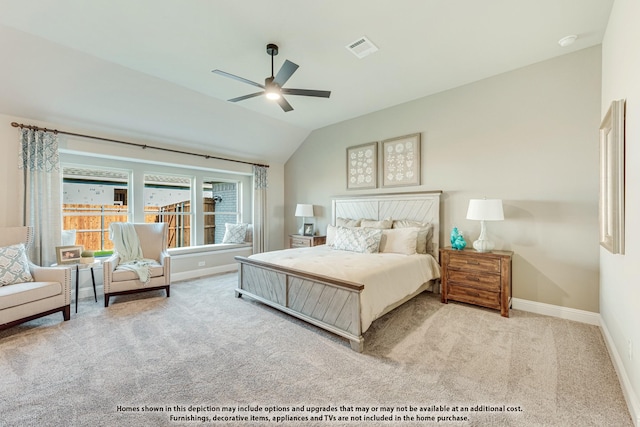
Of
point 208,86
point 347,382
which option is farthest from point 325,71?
point 347,382

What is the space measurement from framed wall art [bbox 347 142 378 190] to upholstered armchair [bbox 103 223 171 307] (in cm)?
340

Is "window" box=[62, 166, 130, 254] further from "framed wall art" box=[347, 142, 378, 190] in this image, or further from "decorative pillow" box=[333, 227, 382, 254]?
"framed wall art" box=[347, 142, 378, 190]

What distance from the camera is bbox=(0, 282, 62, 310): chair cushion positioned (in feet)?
8.34

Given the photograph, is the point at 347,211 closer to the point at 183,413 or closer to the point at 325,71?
the point at 325,71

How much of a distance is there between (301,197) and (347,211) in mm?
1468

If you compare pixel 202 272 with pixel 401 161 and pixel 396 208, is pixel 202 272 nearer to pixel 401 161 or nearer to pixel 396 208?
pixel 396 208

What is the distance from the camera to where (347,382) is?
197 centimetres

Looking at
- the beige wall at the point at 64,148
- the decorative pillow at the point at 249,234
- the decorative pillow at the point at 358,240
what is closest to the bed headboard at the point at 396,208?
the decorative pillow at the point at 358,240

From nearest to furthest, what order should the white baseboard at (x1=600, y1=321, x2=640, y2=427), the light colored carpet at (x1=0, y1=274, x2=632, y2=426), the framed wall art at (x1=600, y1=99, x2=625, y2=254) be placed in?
the white baseboard at (x1=600, y1=321, x2=640, y2=427) < the light colored carpet at (x1=0, y1=274, x2=632, y2=426) < the framed wall art at (x1=600, y1=99, x2=625, y2=254)

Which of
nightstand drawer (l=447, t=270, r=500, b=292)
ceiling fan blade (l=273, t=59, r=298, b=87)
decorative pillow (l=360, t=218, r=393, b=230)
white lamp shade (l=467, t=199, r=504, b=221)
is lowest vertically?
nightstand drawer (l=447, t=270, r=500, b=292)

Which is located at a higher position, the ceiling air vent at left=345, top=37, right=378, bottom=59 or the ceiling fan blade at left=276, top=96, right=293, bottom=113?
the ceiling air vent at left=345, top=37, right=378, bottom=59

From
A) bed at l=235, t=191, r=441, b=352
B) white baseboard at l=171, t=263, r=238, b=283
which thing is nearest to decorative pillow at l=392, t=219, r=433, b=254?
bed at l=235, t=191, r=441, b=352

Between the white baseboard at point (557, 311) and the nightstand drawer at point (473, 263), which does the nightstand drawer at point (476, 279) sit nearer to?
the nightstand drawer at point (473, 263)

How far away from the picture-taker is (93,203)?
4.39m
